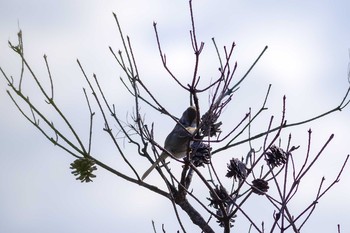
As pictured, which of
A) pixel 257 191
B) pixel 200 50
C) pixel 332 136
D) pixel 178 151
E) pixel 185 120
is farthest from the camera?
pixel 178 151

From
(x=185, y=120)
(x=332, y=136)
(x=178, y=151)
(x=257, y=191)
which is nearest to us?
(x=332, y=136)

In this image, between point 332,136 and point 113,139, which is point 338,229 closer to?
point 332,136

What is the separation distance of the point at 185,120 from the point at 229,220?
166 cm

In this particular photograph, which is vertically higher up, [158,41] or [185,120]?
[185,120]

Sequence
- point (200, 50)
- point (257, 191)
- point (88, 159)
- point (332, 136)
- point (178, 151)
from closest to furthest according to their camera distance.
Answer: point (332, 136) → point (200, 50) → point (257, 191) → point (88, 159) → point (178, 151)

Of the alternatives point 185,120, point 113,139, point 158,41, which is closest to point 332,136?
point 158,41

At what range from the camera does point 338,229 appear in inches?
116

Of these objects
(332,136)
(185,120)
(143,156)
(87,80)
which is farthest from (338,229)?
(185,120)

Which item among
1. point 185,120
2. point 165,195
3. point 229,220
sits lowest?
point 229,220

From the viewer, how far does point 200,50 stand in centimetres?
308

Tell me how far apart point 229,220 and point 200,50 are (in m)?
0.88

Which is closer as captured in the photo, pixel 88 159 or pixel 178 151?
pixel 88 159

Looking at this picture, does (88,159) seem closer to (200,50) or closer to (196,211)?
(196,211)

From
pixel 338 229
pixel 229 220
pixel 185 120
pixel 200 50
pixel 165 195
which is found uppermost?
pixel 185 120
